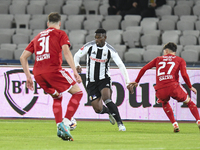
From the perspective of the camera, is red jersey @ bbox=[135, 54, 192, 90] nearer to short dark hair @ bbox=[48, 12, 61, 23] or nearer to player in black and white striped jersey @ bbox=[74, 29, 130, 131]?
player in black and white striped jersey @ bbox=[74, 29, 130, 131]

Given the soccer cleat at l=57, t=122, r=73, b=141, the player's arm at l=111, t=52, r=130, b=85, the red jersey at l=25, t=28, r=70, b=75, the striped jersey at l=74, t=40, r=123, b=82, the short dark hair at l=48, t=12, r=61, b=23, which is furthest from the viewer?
the striped jersey at l=74, t=40, r=123, b=82

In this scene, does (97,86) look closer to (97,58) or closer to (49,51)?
(97,58)

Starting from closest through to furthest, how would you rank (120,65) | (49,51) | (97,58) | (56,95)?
(49,51), (56,95), (120,65), (97,58)

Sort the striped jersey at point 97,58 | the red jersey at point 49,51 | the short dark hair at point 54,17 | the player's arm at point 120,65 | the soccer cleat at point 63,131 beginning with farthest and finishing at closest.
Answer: the striped jersey at point 97,58 < the player's arm at point 120,65 < the short dark hair at point 54,17 < the red jersey at point 49,51 < the soccer cleat at point 63,131

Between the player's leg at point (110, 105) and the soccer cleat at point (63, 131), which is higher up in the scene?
the soccer cleat at point (63, 131)

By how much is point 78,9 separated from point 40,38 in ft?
33.3

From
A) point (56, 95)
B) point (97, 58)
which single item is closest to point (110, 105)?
point (97, 58)

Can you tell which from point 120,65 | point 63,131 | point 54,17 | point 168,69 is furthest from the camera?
point 168,69

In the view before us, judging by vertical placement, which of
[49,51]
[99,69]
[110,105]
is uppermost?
[49,51]

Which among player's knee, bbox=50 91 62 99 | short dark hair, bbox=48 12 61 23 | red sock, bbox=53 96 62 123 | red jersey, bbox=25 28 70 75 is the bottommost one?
red sock, bbox=53 96 62 123

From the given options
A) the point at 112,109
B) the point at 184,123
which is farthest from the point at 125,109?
the point at 112,109

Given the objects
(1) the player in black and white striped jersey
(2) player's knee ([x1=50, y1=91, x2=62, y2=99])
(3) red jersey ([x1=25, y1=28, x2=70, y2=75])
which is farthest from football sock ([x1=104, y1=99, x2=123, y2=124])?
(3) red jersey ([x1=25, y1=28, x2=70, y2=75])

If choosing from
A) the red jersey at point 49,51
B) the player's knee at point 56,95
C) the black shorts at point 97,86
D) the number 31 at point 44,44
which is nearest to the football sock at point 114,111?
the black shorts at point 97,86

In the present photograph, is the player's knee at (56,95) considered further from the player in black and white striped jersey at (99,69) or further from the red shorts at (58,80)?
the player in black and white striped jersey at (99,69)
